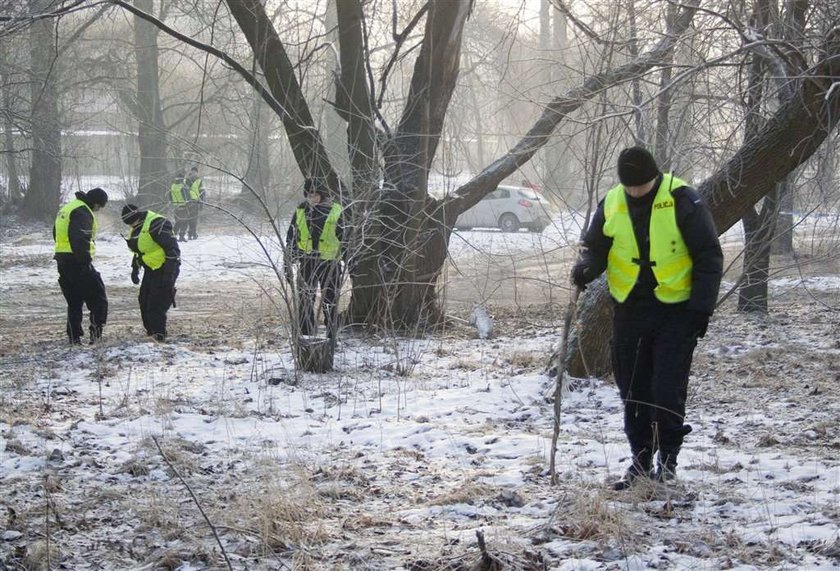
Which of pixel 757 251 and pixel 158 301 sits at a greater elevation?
pixel 757 251

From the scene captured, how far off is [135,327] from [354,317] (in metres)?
3.01

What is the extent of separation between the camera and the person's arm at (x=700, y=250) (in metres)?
5.22

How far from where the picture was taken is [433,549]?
4727mm

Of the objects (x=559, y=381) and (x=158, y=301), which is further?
(x=158, y=301)

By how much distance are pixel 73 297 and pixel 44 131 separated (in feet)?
40.9

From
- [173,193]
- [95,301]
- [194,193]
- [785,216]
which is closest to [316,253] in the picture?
[194,193]

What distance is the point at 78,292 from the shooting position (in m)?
11.9

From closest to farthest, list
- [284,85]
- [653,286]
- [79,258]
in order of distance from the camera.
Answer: [653,286] → [284,85] → [79,258]

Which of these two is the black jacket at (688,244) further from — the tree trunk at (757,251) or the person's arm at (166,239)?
the person's arm at (166,239)

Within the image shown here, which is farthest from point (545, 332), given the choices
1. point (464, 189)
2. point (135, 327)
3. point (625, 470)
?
point (625, 470)

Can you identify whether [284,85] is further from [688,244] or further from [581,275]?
[688,244]

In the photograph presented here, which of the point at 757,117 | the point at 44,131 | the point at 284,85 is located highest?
the point at 44,131

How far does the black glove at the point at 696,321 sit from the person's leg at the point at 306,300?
4.66m

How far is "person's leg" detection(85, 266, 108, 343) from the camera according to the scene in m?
11.9
